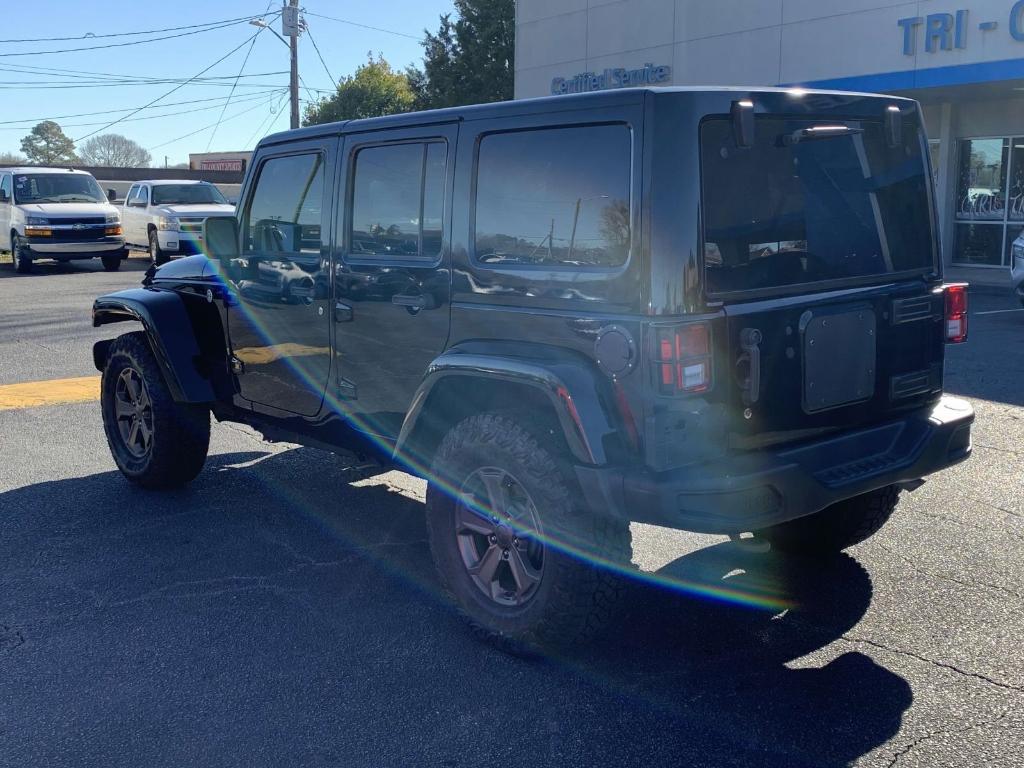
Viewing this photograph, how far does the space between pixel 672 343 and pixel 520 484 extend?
2.54ft

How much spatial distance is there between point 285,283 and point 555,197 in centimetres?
173

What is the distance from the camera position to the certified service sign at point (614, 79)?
976 inches

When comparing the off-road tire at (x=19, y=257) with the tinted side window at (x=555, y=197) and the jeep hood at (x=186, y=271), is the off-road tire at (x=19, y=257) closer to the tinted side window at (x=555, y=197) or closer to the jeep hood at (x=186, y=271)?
the jeep hood at (x=186, y=271)

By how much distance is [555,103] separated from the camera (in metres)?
3.77

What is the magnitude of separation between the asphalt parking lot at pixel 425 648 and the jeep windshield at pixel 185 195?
17.0m

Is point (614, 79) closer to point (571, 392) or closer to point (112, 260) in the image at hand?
point (112, 260)

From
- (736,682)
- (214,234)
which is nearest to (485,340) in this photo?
(736,682)

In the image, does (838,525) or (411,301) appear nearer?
(411,301)

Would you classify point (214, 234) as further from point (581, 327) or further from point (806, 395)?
point (806, 395)

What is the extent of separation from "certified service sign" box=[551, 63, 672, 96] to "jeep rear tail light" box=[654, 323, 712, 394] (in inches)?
845

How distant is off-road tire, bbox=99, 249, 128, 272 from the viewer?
71.3 ft

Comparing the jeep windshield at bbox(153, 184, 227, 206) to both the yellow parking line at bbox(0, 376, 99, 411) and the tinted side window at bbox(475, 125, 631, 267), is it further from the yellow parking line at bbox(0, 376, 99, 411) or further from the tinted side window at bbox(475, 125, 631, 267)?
the tinted side window at bbox(475, 125, 631, 267)

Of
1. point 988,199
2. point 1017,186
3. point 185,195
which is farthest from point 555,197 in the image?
point 185,195

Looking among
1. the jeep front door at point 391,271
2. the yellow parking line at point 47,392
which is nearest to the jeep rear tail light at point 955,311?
the jeep front door at point 391,271
